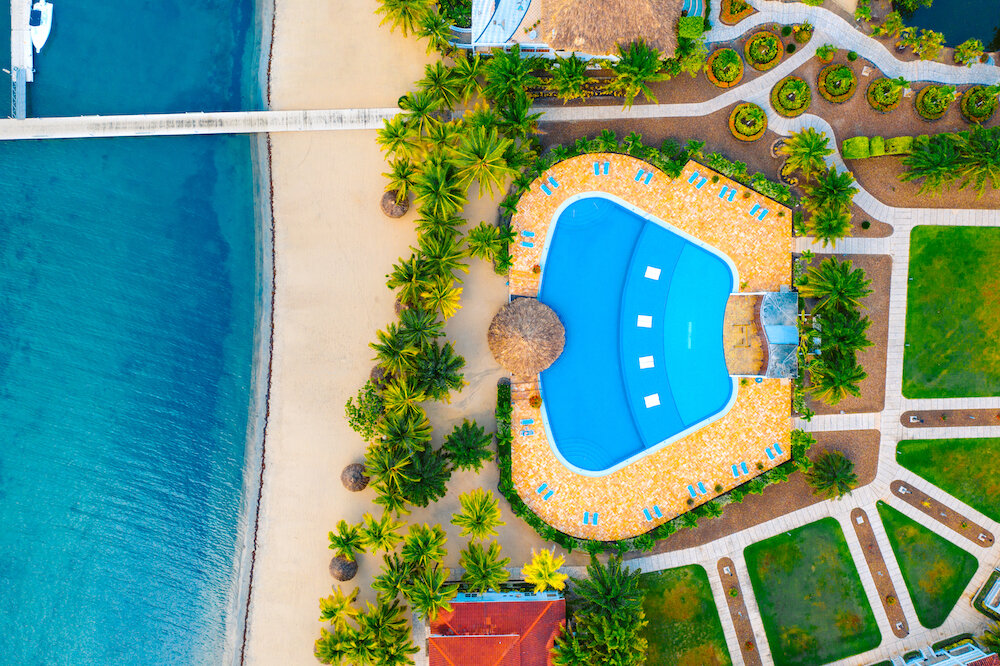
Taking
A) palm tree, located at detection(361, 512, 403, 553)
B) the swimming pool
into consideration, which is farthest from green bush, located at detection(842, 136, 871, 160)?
palm tree, located at detection(361, 512, 403, 553)

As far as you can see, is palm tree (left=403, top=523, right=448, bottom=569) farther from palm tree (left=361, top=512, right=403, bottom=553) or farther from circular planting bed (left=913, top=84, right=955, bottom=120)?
circular planting bed (left=913, top=84, right=955, bottom=120)

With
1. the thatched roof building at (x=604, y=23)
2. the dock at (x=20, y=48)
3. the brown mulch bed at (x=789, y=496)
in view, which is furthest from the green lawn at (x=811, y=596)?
the dock at (x=20, y=48)

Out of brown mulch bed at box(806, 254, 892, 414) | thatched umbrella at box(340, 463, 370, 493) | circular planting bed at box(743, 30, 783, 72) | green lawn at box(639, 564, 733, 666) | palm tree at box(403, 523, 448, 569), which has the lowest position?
green lawn at box(639, 564, 733, 666)

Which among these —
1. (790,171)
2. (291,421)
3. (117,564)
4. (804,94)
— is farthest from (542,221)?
(117,564)

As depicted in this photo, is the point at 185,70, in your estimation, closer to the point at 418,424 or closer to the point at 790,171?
the point at 418,424

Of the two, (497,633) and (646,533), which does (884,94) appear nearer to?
(646,533)

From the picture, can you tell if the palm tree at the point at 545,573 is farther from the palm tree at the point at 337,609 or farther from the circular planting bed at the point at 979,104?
the circular planting bed at the point at 979,104

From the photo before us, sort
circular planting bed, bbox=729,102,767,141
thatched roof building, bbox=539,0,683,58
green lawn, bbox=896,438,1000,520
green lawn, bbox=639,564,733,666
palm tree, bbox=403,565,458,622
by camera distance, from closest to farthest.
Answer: palm tree, bbox=403,565,458,622 → thatched roof building, bbox=539,0,683,58 → circular planting bed, bbox=729,102,767,141 → green lawn, bbox=639,564,733,666 → green lawn, bbox=896,438,1000,520
